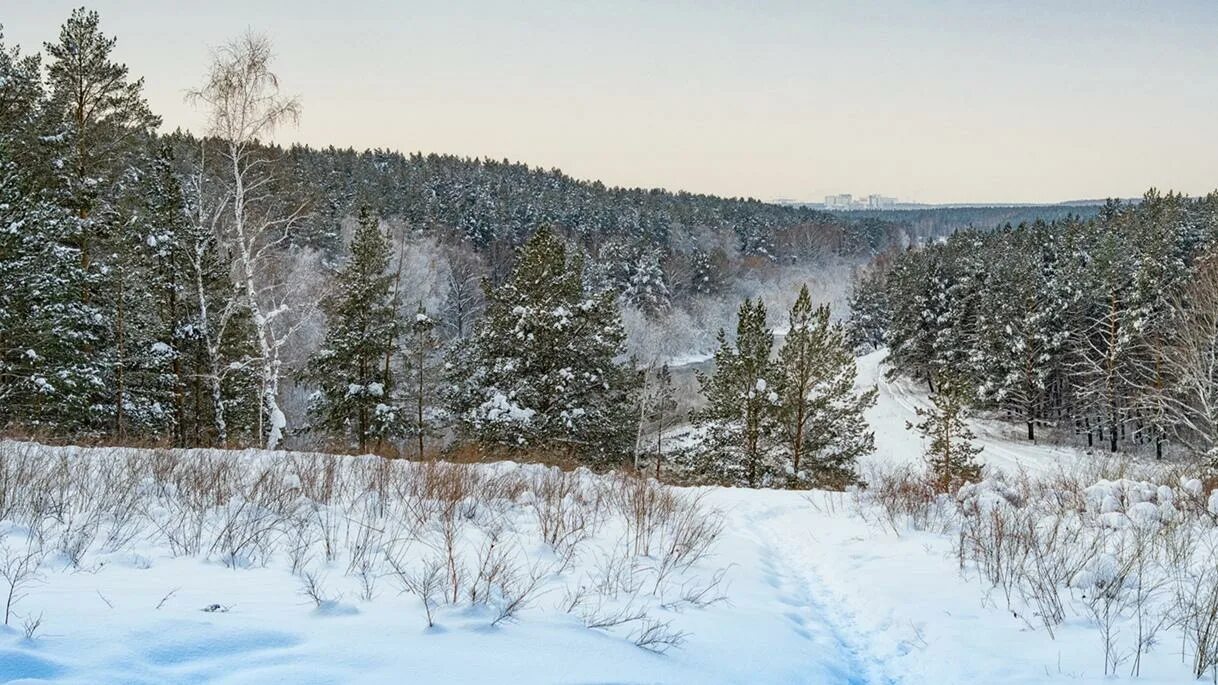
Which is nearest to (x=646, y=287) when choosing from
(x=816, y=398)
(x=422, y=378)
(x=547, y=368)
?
(x=422, y=378)

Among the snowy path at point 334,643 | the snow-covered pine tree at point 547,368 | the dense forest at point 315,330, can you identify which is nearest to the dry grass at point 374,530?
the snowy path at point 334,643

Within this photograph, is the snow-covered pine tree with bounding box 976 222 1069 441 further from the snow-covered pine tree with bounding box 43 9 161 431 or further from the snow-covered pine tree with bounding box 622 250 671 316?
the snow-covered pine tree with bounding box 43 9 161 431

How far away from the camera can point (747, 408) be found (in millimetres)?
20172

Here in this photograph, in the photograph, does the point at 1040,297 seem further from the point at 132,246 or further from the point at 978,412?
the point at 132,246

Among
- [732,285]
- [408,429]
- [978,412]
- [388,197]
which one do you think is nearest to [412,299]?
[388,197]

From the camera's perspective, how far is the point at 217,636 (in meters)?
2.61

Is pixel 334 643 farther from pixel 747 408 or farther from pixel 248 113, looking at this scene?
pixel 747 408

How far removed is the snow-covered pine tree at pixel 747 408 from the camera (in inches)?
789

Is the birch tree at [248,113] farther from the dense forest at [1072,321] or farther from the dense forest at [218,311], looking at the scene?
the dense forest at [1072,321]

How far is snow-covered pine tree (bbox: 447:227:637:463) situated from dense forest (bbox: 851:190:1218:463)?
1300 centimetres

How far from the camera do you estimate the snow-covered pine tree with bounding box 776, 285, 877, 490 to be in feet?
65.5

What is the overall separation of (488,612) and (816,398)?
61.3 ft

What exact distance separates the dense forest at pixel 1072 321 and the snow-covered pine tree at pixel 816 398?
18.7 ft

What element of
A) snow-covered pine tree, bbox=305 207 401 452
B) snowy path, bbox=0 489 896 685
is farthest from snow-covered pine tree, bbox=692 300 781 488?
snowy path, bbox=0 489 896 685
